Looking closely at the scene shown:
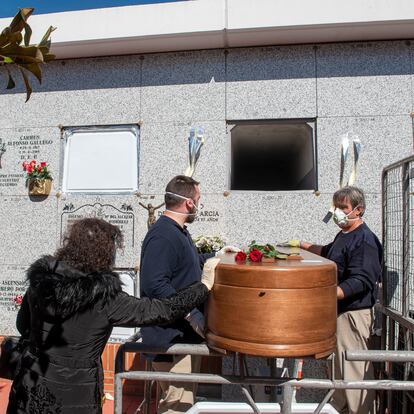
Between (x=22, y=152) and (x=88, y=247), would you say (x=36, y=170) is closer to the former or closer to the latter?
(x=22, y=152)

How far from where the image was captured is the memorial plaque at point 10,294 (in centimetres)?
443

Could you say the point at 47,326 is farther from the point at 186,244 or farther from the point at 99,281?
the point at 186,244

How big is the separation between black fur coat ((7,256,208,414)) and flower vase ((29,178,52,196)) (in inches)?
113

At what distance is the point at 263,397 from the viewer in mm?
2965

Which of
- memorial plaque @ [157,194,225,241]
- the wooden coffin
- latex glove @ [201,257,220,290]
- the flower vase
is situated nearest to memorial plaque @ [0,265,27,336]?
the flower vase

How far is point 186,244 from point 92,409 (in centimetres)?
101

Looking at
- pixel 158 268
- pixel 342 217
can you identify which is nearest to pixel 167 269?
pixel 158 268

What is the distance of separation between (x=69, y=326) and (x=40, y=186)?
3.08m

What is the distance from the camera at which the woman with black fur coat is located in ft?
5.46

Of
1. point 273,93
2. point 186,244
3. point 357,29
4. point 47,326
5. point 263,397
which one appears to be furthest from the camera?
point 273,93

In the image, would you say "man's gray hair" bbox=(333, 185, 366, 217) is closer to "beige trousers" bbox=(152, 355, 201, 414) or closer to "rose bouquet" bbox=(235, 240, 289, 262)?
"rose bouquet" bbox=(235, 240, 289, 262)

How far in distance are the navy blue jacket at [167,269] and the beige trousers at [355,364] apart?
1.12 metres

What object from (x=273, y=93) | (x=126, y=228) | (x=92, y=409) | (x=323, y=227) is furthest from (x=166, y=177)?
(x=92, y=409)

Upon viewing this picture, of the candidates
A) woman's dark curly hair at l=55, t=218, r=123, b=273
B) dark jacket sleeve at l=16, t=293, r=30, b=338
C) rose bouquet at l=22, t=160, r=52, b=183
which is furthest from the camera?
rose bouquet at l=22, t=160, r=52, b=183
